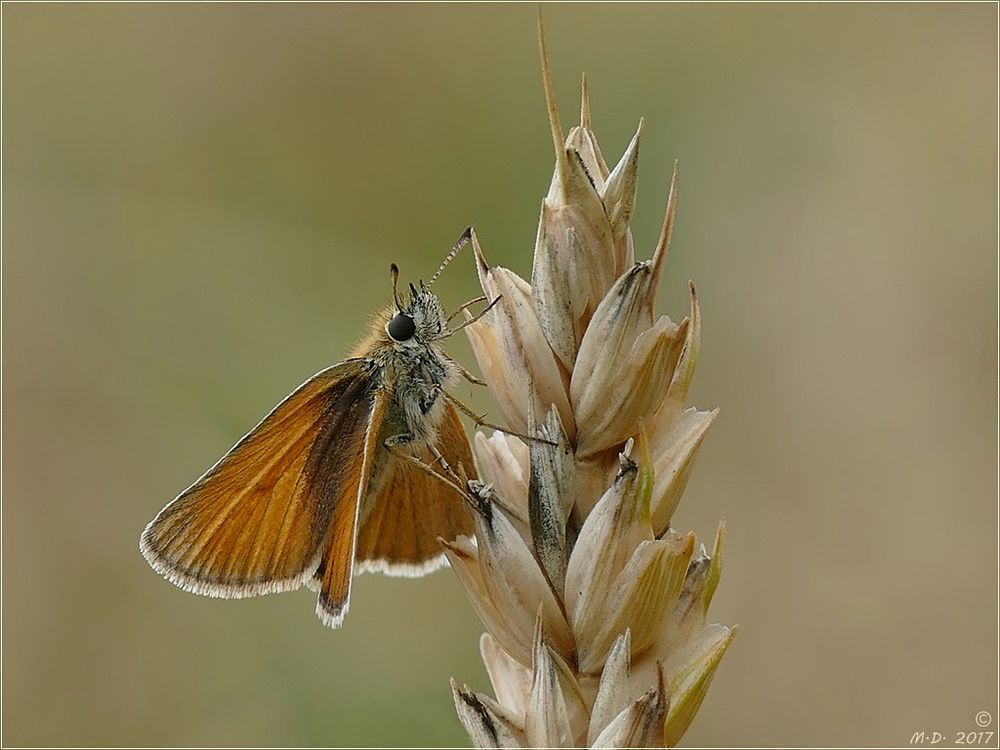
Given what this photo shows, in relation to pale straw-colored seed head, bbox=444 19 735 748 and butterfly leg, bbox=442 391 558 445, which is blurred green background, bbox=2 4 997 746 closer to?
butterfly leg, bbox=442 391 558 445

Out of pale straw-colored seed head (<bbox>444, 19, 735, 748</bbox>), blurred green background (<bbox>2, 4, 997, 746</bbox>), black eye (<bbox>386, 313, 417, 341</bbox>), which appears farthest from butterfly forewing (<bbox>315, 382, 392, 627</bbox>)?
blurred green background (<bbox>2, 4, 997, 746</bbox>)

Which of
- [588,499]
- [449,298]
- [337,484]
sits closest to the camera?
[588,499]

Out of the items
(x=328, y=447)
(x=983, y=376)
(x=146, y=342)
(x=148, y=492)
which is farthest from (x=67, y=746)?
(x=983, y=376)

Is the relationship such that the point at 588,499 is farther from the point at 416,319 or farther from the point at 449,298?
the point at 449,298

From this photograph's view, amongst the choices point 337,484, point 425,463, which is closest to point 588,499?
point 425,463

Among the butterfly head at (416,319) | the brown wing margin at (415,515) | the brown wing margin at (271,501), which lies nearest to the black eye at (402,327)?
the butterfly head at (416,319)

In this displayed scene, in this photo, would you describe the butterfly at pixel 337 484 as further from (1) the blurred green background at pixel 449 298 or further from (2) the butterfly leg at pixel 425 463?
(1) the blurred green background at pixel 449 298

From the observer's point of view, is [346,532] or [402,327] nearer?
[346,532]

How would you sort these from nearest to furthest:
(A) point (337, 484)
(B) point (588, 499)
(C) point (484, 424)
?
(B) point (588, 499)
(C) point (484, 424)
(A) point (337, 484)
